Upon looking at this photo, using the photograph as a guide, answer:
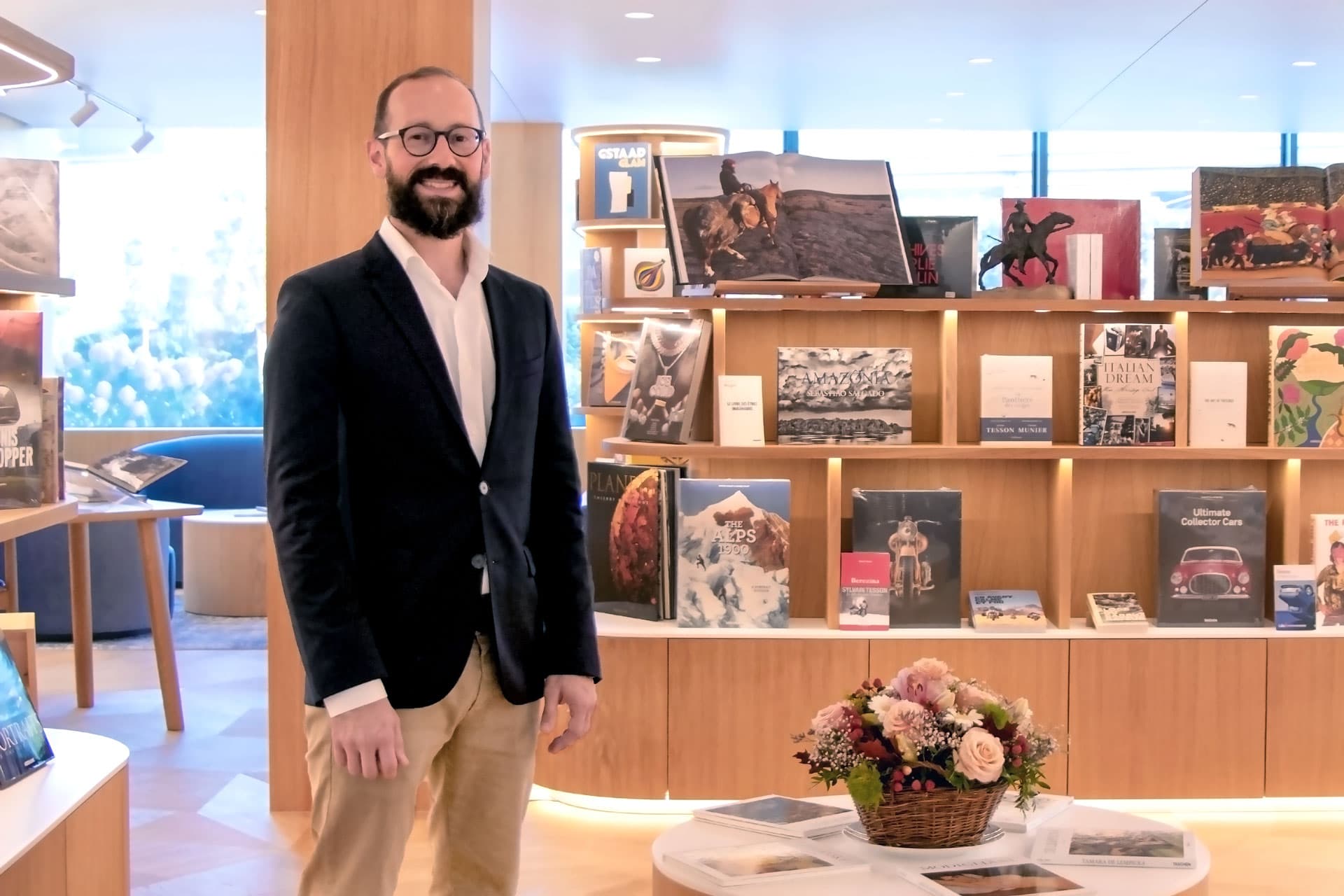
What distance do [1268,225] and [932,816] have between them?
103 inches

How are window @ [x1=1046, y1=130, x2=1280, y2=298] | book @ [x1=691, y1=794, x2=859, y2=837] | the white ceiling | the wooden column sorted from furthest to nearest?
window @ [x1=1046, y1=130, x2=1280, y2=298] → the white ceiling → the wooden column → book @ [x1=691, y1=794, x2=859, y2=837]

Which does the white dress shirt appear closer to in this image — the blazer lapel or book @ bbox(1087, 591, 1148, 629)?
the blazer lapel

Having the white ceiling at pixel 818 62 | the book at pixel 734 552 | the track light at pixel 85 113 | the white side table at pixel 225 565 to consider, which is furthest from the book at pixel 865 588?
the track light at pixel 85 113

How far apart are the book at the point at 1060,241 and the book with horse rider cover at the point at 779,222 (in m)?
0.35

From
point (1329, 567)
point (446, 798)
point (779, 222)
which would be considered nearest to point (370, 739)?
point (446, 798)

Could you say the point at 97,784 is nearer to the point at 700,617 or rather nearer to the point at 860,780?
the point at 860,780

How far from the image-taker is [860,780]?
2398 millimetres

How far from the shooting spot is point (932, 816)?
243 centimetres

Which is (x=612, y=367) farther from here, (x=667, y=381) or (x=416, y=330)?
(x=416, y=330)

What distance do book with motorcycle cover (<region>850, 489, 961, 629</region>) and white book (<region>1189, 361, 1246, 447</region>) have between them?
798mm

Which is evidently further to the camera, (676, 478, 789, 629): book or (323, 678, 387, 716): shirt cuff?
(676, 478, 789, 629): book

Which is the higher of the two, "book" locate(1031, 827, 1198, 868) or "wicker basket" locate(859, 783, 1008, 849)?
"wicker basket" locate(859, 783, 1008, 849)

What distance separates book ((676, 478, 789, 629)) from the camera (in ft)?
13.6

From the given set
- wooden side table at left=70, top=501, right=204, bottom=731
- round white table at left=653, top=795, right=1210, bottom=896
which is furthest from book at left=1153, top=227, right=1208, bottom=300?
wooden side table at left=70, top=501, right=204, bottom=731
